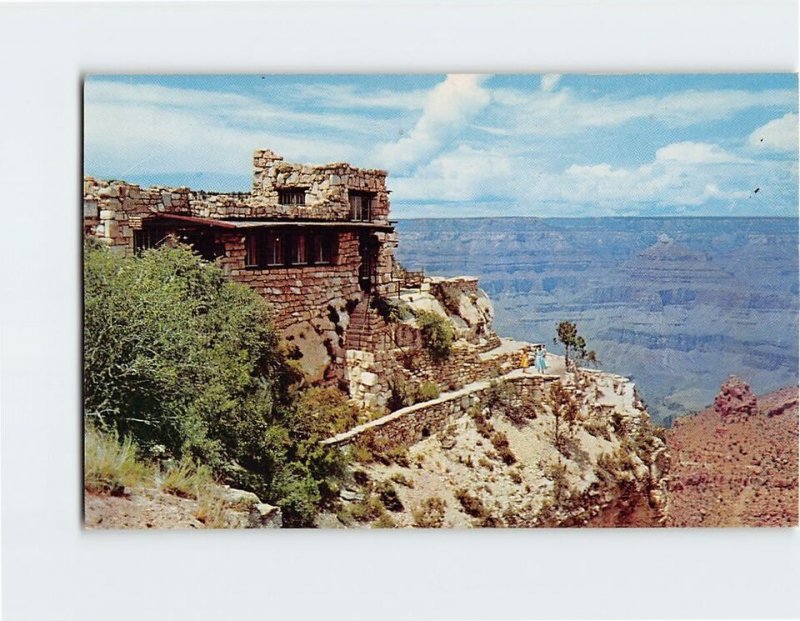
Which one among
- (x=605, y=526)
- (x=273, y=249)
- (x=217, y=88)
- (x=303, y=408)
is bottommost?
(x=605, y=526)

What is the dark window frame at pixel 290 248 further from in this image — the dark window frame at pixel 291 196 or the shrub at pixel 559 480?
Answer: the shrub at pixel 559 480

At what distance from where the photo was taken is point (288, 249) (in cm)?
689

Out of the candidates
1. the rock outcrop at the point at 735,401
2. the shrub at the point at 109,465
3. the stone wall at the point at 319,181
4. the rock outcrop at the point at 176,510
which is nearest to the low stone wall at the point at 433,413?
the rock outcrop at the point at 176,510

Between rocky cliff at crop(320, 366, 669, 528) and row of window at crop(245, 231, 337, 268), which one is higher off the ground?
row of window at crop(245, 231, 337, 268)

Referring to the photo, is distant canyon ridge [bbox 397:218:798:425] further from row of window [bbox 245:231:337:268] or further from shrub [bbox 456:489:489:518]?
shrub [bbox 456:489:489:518]

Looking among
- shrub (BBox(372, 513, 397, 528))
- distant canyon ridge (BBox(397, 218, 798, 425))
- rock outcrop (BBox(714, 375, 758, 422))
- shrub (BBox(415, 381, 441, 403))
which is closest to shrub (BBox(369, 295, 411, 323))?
distant canyon ridge (BBox(397, 218, 798, 425))

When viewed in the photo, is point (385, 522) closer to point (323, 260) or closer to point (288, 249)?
point (323, 260)

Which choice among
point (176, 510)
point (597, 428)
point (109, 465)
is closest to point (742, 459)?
point (597, 428)

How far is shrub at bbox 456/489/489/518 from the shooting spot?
22.1ft

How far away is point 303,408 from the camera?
22.4 ft

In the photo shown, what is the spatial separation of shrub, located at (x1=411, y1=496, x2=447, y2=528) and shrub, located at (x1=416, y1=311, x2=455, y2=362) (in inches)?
39.7
